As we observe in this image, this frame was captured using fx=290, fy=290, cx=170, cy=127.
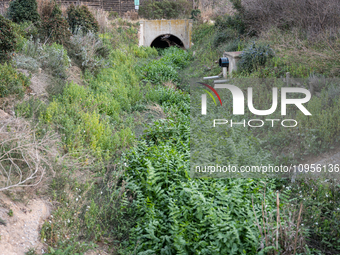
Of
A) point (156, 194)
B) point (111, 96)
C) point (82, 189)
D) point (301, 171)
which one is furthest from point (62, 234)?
point (111, 96)

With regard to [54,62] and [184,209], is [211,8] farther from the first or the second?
[184,209]

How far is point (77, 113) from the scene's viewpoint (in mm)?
6406

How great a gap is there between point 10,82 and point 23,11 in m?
5.06

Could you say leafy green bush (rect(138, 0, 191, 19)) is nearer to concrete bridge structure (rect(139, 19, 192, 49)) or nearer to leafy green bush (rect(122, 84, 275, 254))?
concrete bridge structure (rect(139, 19, 192, 49))

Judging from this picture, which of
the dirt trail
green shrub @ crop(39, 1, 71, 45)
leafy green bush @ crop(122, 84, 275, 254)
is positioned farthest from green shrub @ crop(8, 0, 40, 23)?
the dirt trail

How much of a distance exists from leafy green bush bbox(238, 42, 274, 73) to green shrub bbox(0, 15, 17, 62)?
663cm

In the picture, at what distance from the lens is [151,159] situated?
4.97 m

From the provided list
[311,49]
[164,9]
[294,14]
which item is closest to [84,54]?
[311,49]

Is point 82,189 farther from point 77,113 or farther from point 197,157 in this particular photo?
point 77,113

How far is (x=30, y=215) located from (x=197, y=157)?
8.90 feet

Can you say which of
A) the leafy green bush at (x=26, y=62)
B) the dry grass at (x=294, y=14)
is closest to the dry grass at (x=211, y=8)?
the dry grass at (x=294, y=14)

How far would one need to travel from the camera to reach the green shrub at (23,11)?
9.80 m

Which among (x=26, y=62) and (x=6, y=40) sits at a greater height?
(x=6, y=40)

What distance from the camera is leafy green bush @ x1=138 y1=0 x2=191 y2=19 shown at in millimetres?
27375
